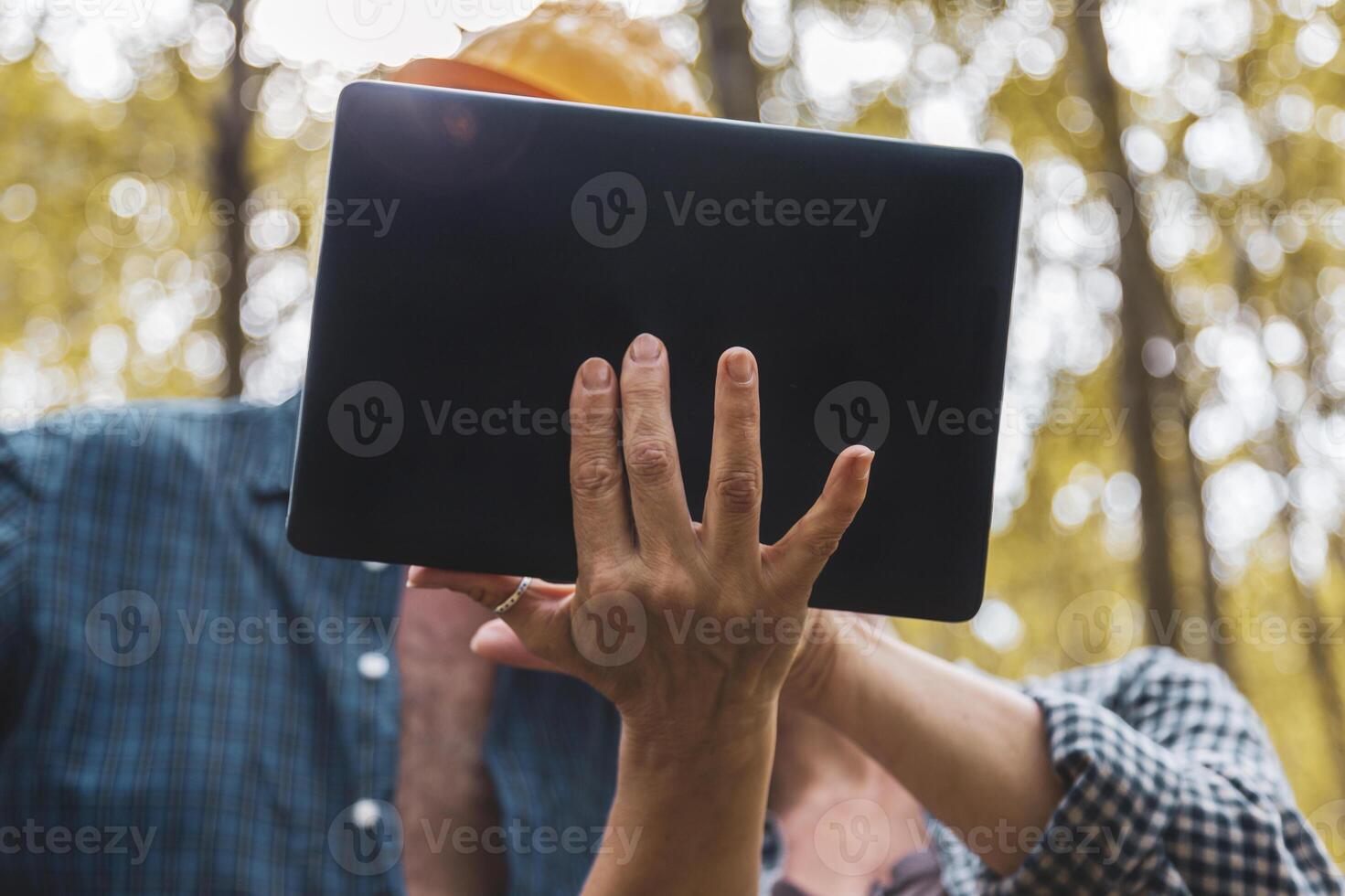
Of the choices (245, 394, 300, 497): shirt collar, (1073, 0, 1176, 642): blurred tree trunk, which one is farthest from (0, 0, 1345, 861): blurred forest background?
(245, 394, 300, 497): shirt collar

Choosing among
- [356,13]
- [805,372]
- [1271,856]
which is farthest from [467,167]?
[356,13]

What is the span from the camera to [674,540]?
3.83 feet

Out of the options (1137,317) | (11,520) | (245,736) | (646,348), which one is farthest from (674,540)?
(1137,317)

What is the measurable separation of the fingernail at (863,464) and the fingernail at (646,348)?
0.26 m

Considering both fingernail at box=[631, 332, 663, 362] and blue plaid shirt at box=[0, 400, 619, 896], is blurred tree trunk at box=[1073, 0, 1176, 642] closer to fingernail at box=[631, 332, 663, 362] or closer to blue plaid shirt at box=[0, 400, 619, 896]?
blue plaid shirt at box=[0, 400, 619, 896]

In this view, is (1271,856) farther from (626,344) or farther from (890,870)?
(626,344)

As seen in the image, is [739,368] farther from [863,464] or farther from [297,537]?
[297,537]

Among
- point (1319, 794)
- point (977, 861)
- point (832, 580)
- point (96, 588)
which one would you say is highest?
point (832, 580)

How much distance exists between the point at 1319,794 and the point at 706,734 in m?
15.4

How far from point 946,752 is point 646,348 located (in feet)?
2.91

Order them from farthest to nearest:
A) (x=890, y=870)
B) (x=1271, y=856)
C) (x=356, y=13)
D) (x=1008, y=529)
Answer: (x=1008, y=529) → (x=356, y=13) → (x=890, y=870) → (x=1271, y=856)

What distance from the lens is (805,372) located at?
1184 millimetres

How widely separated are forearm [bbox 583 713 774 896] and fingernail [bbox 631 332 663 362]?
1.76ft

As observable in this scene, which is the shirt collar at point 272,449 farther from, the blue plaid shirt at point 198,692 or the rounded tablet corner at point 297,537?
the rounded tablet corner at point 297,537
